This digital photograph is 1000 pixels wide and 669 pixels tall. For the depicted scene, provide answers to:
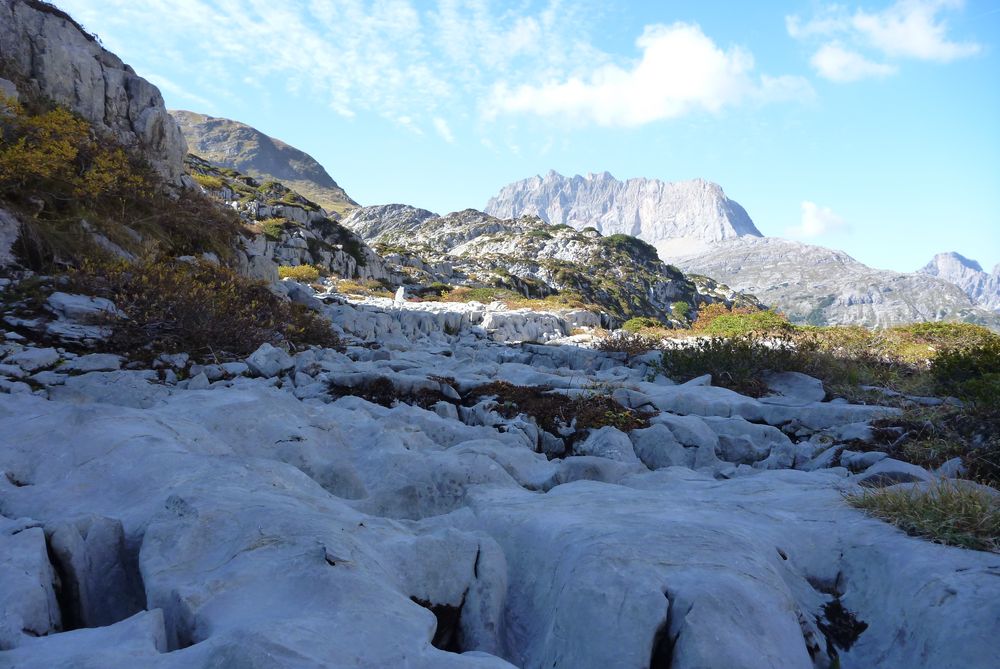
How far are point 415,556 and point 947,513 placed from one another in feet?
11.7

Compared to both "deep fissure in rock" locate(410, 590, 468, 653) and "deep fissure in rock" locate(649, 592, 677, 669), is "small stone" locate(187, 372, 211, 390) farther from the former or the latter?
"deep fissure in rock" locate(649, 592, 677, 669)

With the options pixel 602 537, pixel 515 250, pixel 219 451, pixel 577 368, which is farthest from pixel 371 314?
pixel 515 250

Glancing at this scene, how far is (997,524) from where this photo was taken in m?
3.50

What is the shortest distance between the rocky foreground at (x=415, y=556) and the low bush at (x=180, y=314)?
2.65m

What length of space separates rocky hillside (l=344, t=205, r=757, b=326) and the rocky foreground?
151 feet

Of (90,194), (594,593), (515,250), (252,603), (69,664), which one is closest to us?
(69,664)

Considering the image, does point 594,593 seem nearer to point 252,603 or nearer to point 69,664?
point 252,603

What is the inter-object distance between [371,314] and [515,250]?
8625 cm

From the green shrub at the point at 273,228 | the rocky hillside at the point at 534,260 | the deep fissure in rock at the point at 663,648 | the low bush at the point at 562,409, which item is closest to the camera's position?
the deep fissure in rock at the point at 663,648

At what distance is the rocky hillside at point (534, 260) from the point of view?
67.0 meters

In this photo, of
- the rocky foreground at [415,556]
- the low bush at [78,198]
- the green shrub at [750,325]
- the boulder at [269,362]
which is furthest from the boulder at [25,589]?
the green shrub at [750,325]

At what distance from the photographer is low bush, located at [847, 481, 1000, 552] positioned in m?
3.50

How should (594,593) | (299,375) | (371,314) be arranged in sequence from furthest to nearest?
(371,314), (299,375), (594,593)

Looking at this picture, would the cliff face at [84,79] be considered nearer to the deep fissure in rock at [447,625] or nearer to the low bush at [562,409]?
the low bush at [562,409]
